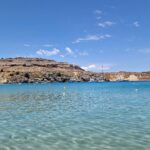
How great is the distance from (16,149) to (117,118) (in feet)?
44.5

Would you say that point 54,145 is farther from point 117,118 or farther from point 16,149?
point 117,118

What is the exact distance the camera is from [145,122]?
1059 inches

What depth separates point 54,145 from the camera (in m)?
19.2

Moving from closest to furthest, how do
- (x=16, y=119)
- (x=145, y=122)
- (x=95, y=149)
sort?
(x=95, y=149), (x=145, y=122), (x=16, y=119)

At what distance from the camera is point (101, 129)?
79.2ft

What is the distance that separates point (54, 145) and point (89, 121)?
31.2 ft

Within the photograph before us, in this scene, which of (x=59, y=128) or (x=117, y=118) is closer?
(x=59, y=128)

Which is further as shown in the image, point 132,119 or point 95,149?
point 132,119

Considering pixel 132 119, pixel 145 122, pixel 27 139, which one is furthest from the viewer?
pixel 132 119

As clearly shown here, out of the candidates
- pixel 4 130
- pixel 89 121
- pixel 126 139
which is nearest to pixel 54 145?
pixel 126 139

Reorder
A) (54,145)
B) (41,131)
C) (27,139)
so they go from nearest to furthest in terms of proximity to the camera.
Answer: (54,145), (27,139), (41,131)

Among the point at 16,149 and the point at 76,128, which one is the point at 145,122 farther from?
the point at 16,149

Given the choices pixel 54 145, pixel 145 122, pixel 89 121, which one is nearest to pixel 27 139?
pixel 54 145

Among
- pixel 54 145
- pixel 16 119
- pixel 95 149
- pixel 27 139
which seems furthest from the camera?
pixel 16 119
